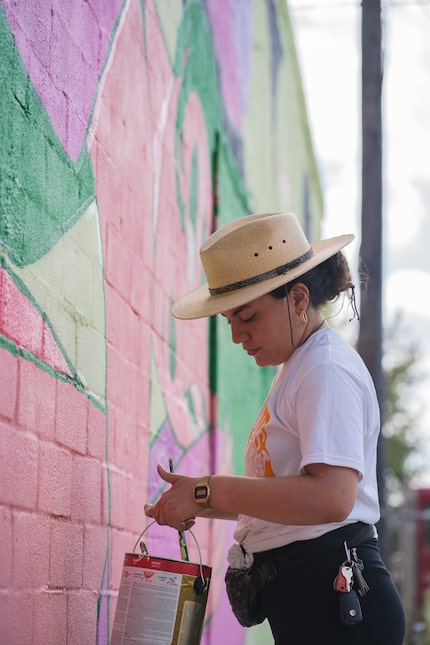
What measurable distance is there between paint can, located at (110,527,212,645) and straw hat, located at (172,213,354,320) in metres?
0.72

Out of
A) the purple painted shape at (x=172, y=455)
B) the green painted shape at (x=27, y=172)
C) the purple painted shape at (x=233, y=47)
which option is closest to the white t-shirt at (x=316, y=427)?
the green painted shape at (x=27, y=172)

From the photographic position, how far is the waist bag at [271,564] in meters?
2.69

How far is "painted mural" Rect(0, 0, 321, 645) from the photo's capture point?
272cm

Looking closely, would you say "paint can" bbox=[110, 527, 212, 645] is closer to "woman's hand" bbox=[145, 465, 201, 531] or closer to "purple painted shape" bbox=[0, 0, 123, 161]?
"woman's hand" bbox=[145, 465, 201, 531]

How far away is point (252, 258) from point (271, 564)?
873 millimetres

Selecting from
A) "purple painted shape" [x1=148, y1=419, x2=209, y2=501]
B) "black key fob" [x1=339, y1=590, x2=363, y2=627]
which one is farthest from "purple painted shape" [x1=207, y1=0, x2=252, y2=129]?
"black key fob" [x1=339, y1=590, x2=363, y2=627]

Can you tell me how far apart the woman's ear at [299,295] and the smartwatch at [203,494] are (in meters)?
0.58

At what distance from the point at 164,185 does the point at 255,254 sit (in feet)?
5.51

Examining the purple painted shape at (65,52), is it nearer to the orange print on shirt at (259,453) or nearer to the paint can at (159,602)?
the orange print on shirt at (259,453)

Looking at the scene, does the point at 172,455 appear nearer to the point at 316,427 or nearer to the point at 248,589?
the point at 248,589

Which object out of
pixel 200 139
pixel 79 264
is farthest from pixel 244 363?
pixel 79 264

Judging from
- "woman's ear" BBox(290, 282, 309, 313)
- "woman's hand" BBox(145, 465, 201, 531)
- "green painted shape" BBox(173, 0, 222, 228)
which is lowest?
"woman's hand" BBox(145, 465, 201, 531)

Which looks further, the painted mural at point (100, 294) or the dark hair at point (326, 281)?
the dark hair at point (326, 281)

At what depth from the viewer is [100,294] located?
3.50m
